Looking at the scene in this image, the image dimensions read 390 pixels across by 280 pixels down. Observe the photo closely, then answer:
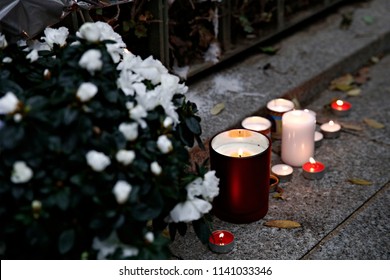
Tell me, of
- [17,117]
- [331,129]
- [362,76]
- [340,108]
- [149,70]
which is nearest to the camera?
[17,117]

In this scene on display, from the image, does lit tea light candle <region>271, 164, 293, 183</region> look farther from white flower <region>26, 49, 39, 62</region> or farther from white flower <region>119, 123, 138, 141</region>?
white flower <region>26, 49, 39, 62</region>

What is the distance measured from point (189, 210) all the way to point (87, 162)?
1.18 feet

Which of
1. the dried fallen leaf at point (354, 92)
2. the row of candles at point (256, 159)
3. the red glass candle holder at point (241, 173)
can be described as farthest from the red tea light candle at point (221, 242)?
the dried fallen leaf at point (354, 92)

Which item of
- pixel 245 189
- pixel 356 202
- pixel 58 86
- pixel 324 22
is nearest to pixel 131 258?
pixel 58 86

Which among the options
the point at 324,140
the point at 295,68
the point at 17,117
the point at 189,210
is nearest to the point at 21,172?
the point at 17,117

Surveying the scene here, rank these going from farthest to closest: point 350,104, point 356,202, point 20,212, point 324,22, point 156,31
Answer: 1. point 324,22
2. point 350,104
3. point 156,31
4. point 356,202
5. point 20,212

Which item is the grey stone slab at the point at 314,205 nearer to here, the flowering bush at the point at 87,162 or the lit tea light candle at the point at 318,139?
the lit tea light candle at the point at 318,139

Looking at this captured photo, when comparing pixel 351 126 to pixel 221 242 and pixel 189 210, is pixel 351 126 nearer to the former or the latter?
pixel 221 242

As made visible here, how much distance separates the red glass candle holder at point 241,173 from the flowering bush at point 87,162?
38 cm

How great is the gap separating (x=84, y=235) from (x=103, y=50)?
1.83 ft

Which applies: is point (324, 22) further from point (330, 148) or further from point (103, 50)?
point (103, 50)

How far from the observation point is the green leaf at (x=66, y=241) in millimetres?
1626

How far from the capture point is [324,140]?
3.03 metres

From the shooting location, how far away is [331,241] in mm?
2293
